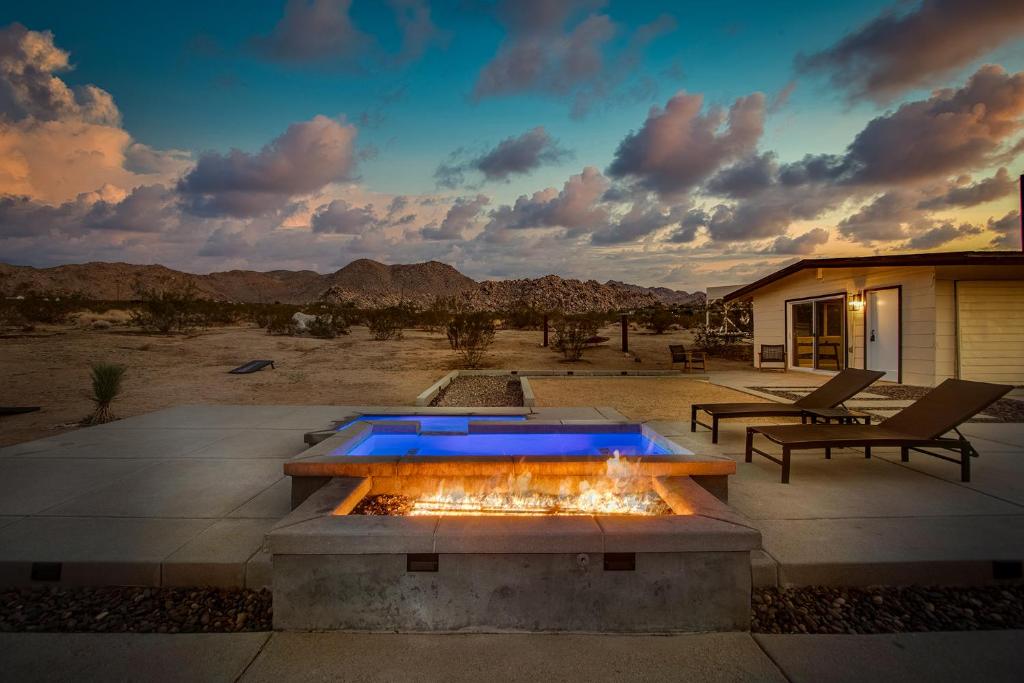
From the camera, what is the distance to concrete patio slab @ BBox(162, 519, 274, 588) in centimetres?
260

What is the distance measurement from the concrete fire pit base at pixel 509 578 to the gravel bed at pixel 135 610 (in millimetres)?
335

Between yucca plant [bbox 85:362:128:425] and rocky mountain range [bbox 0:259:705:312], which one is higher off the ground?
rocky mountain range [bbox 0:259:705:312]

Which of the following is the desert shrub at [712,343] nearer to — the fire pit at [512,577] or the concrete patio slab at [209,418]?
the concrete patio slab at [209,418]

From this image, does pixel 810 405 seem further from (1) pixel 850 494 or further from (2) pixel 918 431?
(1) pixel 850 494

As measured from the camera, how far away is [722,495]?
3326 millimetres

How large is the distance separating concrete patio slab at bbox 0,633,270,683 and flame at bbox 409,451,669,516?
1.14 metres

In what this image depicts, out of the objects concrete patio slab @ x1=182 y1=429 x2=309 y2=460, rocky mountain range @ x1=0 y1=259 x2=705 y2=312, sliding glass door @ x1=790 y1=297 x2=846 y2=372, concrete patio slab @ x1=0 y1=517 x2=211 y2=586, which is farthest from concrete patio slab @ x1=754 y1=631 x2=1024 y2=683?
rocky mountain range @ x1=0 y1=259 x2=705 y2=312

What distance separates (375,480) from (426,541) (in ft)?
4.13

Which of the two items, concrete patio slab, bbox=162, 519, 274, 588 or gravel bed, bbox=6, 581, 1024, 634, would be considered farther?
concrete patio slab, bbox=162, 519, 274, 588

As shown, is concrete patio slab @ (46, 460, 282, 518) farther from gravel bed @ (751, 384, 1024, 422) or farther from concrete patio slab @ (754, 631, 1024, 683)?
gravel bed @ (751, 384, 1024, 422)

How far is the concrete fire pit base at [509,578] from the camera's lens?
2150 millimetres

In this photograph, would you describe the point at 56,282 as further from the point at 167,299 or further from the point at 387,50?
the point at 387,50

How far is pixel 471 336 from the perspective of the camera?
50.8 feet

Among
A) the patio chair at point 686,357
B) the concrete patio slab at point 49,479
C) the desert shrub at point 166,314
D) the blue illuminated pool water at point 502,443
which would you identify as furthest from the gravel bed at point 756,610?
the desert shrub at point 166,314
